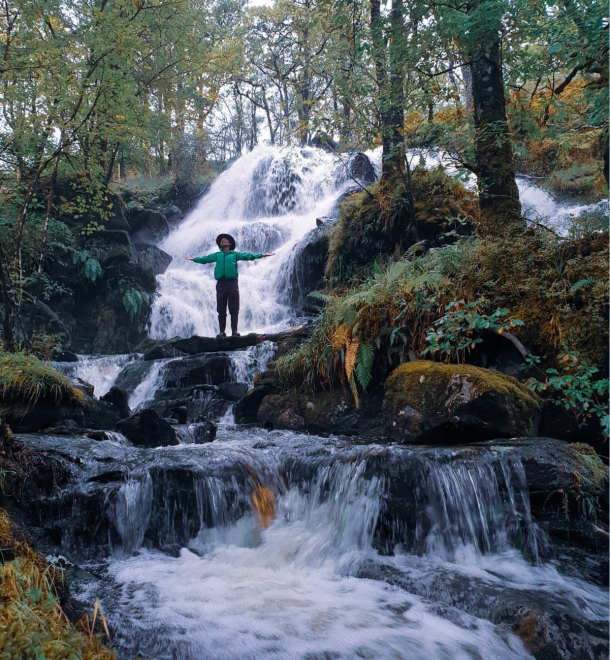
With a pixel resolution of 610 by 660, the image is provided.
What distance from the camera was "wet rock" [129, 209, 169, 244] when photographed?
20.9 metres

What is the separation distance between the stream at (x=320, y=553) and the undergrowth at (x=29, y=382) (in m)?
1.17

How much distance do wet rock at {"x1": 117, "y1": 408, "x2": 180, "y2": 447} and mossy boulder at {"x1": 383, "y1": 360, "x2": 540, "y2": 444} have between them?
3196mm

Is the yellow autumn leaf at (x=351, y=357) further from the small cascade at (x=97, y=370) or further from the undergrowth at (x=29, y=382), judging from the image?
the small cascade at (x=97, y=370)

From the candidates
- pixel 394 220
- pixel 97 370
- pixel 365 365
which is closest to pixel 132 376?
pixel 97 370

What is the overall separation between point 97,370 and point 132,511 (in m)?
7.92

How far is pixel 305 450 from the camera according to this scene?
5617 millimetres

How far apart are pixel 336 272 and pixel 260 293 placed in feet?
12.2

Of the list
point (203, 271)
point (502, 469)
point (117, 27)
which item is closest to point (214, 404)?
point (502, 469)

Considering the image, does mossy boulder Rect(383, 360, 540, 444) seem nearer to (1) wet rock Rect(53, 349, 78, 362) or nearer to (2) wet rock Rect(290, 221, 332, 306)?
(2) wet rock Rect(290, 221, 332, 306)

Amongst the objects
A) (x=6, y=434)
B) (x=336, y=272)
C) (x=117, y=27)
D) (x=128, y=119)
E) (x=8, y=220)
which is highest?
(x=117, y=27)

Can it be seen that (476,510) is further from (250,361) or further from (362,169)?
(362,169)

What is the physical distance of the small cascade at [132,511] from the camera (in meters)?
4.38

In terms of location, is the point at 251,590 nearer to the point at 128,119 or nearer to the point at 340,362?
the point at 340,362

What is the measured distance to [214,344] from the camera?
442 inches
